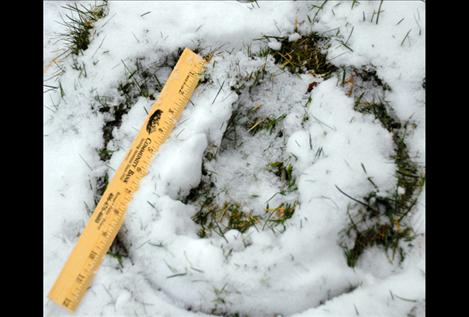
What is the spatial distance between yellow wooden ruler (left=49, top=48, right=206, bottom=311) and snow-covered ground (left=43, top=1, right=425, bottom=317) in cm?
5

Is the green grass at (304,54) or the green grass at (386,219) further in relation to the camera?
the green grass at (304,54)

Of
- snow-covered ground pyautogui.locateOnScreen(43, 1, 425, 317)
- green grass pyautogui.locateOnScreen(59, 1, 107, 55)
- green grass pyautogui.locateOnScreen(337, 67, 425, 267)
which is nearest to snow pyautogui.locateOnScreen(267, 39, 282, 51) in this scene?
snow-covered ground pyautogui.locateOnScreen(43, 1, 425, 317)

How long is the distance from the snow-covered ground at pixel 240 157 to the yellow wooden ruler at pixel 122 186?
0.17ft

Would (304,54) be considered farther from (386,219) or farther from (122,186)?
(122,186)

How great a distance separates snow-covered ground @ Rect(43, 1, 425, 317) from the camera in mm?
2092

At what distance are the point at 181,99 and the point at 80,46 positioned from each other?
684 millimetres

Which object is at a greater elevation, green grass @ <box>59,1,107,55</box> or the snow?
the snow

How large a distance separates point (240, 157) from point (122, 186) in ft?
2.12

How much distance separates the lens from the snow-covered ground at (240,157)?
209cm

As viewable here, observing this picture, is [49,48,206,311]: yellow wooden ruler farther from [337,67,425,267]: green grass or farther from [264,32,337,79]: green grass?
[337,67,425,267]: green grass

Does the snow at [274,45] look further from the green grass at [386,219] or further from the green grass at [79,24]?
the green grass at [79,24]

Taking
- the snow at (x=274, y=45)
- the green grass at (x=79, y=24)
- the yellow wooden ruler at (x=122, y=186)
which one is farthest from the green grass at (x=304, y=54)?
the green grass at (x=79, y=24)

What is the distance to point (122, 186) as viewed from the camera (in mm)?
2281
